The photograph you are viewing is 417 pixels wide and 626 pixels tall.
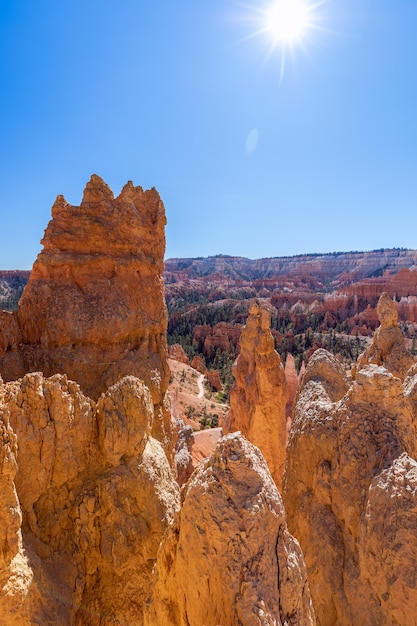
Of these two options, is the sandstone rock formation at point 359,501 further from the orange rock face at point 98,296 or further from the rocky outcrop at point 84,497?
the orange rock face at point 98,296

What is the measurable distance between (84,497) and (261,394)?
25.8 feet

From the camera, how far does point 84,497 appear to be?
5.66m

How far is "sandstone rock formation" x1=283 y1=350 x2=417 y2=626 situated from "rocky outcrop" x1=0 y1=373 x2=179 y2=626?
2.35m

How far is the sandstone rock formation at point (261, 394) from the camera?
12.3 metres

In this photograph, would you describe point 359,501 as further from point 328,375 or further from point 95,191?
point 95,191

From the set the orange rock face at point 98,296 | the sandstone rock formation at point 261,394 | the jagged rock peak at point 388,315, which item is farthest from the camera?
the sandstone rock formation at point 261,394

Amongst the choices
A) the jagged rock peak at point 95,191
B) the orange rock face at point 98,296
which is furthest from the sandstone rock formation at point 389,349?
the jagged rock peak at point 95,191

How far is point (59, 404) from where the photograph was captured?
5.64m

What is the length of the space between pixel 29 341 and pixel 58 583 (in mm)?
5092

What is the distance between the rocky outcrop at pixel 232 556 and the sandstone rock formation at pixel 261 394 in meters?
8.97

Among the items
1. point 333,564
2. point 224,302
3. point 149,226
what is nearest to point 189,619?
point 333,564

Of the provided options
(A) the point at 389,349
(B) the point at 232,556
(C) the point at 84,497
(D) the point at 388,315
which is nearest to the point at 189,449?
(A) the point at 389,349

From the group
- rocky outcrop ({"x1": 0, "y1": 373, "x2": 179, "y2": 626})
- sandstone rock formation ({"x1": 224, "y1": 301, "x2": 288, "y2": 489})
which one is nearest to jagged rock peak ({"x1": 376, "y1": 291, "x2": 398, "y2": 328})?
sandstone rock formation ({"x1": 224, "y1": 301, "x2": 288, "y2": 489})

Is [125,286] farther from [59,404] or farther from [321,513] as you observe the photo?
[321,513]
